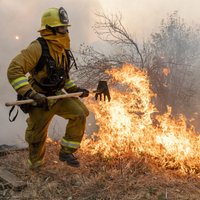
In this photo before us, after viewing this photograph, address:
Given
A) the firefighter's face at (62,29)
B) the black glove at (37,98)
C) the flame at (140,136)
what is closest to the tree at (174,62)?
the flame at (140,136)

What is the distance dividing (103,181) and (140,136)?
1368mm

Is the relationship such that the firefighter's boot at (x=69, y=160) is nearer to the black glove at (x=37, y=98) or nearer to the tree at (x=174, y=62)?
the black glove at (x=37, y=98)

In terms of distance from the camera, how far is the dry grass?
4074mm

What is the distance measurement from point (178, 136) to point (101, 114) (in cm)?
136

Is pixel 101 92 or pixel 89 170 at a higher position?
pixel 101 92

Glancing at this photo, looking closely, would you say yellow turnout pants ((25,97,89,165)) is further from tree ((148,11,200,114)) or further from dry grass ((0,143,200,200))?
tree ((148,11,200,114))

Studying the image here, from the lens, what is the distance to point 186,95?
399 inches

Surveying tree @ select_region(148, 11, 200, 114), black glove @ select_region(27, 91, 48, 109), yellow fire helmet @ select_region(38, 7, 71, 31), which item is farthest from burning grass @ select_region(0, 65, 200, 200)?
tree @ select_region(148, 11, 200, 114)

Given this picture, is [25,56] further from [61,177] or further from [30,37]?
[30,37]

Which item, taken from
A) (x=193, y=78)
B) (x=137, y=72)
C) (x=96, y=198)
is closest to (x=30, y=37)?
(x=193, y=78)

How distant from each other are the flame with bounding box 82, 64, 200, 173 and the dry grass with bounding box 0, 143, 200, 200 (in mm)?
189

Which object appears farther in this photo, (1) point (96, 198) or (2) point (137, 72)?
(2) point (137, 72)

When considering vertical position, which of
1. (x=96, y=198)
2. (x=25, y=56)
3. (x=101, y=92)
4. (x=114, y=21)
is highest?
(x=114, y=21)

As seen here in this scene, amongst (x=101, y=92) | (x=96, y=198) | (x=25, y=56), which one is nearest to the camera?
(x=96, y=198)
